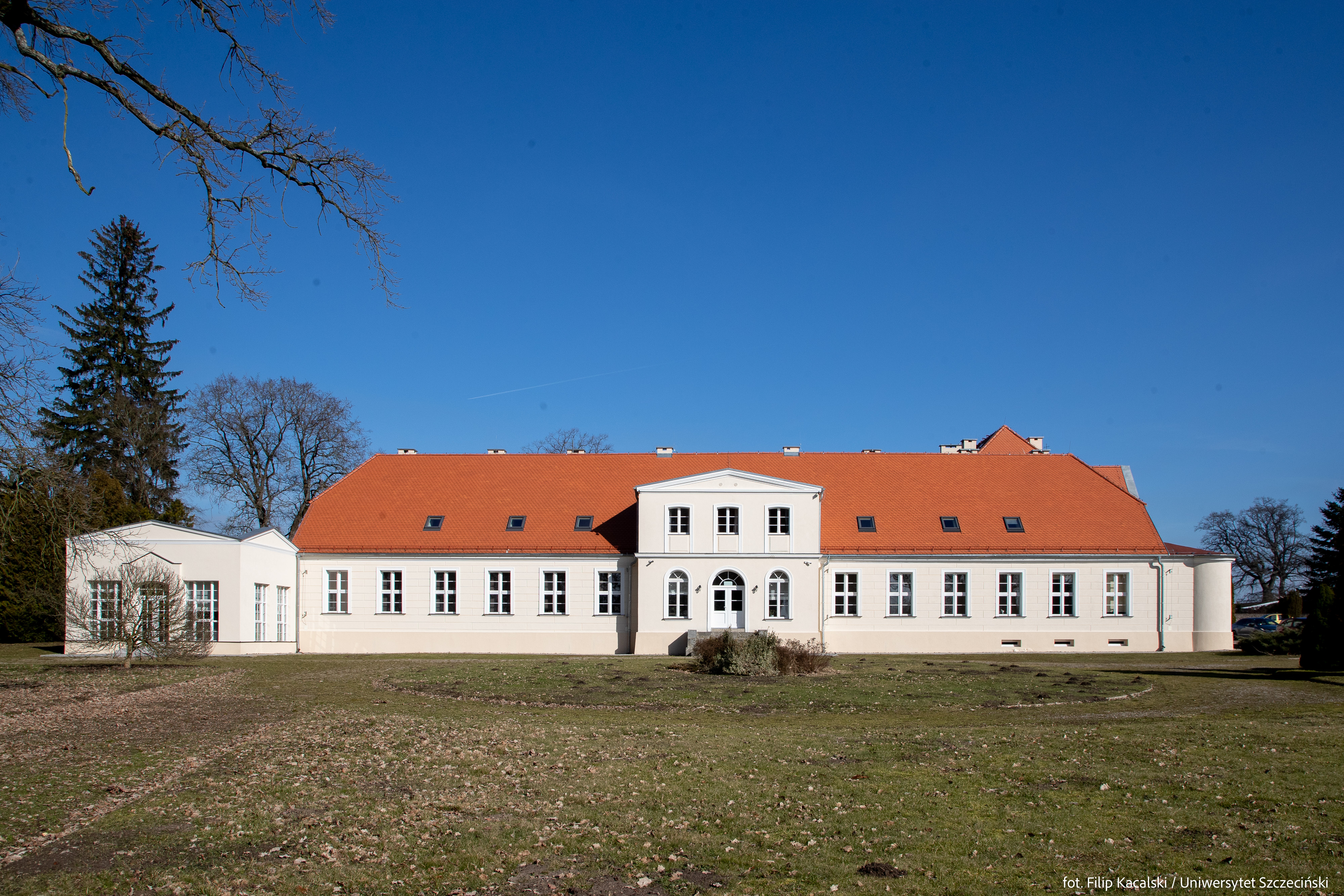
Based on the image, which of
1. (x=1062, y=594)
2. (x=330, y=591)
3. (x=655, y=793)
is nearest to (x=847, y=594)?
(x=1062, y=594)

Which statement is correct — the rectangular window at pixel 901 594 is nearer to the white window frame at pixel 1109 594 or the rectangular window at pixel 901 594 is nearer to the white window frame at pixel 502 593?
the white window frame at pixel 1109 594

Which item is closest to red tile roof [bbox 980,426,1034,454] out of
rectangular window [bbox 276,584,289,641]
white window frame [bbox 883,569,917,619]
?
white window frame [bbox 883,569,917,619]

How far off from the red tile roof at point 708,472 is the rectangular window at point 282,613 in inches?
70.5

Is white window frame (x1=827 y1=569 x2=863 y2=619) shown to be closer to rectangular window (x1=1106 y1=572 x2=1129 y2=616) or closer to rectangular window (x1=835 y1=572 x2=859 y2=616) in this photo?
rectangular window (x1=835 y1=572 x2=859 y2=616)

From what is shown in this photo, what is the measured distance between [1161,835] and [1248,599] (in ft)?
291

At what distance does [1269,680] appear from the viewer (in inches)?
890

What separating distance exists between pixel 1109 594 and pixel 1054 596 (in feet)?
6.43

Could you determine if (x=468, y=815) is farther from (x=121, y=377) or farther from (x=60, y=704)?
(x=121, y=377)

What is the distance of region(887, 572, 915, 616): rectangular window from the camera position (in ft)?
115

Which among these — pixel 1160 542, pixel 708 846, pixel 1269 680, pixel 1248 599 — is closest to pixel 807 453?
pixel 1160 542

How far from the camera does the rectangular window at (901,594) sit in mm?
35062

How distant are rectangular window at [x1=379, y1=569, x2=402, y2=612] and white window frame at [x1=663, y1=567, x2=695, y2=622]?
→ 365 inches

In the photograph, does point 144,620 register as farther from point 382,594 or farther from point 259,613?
point 382,594

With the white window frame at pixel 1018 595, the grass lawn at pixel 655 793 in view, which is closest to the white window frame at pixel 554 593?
the white window frame at pixel 1018 595
